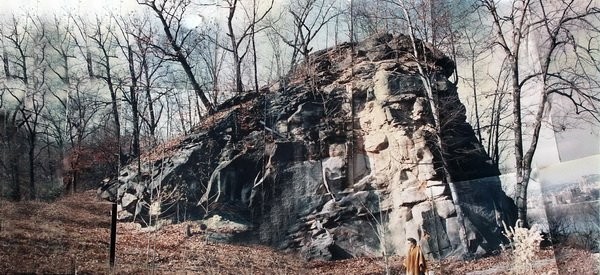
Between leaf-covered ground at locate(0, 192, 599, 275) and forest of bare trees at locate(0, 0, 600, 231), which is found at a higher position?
forest of bare trees at locate(0, 0, 600, 231)

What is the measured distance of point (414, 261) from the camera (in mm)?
8422

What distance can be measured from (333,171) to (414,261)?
1.88m

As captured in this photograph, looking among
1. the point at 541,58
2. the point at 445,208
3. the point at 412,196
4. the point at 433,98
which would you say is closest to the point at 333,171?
the point at 412,196

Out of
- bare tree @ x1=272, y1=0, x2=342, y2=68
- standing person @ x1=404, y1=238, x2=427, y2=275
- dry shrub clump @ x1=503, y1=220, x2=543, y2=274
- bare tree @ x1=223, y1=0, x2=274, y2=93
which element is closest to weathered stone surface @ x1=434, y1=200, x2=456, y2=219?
standing person @ x1=404, y1=238, x2=427, y2=275

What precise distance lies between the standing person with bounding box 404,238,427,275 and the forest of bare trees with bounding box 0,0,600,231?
178 centimetres

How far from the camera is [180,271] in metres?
7.84

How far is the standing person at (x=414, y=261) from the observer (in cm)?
837

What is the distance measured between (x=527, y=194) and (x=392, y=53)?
326 centimetres

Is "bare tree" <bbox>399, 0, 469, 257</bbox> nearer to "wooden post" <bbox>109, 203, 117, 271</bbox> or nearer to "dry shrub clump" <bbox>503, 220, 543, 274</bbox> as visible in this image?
"dry shrub clump" <bbox>503, 220, 543, 274</bbox>

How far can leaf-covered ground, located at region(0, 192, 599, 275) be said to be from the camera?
745 centimetres

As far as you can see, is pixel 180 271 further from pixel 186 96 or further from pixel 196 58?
pixel 196 58

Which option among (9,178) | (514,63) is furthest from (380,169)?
(9,178)

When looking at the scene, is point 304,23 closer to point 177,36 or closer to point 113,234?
point 177,36

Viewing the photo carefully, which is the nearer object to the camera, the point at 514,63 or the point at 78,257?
the point at 78,257
